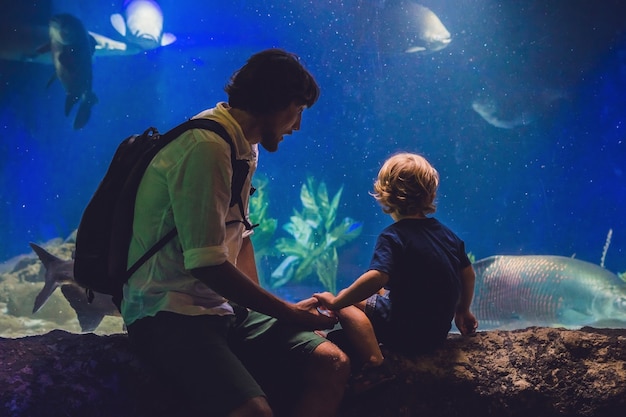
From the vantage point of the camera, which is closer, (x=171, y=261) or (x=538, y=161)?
(x=171, y=261)

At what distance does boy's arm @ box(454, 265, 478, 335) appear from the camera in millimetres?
1968

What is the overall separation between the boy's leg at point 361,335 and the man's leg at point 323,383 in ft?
0.45

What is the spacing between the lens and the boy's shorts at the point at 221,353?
4.24 feet

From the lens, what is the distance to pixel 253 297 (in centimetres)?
138

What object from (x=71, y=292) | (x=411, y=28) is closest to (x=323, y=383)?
(x=71, y=292)

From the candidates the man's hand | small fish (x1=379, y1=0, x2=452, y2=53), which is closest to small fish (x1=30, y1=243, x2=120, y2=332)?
the man's hand

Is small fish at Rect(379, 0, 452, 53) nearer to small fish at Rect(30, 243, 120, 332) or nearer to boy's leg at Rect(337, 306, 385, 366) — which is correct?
small fish at Rect(30, 243, 120, 332)

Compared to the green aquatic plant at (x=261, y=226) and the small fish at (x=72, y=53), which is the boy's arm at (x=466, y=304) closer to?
the green aquatic plant at (x=261, y=226)

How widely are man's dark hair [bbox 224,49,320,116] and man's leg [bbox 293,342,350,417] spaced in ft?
2.62

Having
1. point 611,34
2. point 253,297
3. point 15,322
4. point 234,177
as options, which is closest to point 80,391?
point 253,297

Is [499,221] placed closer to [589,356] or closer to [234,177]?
[589,356]

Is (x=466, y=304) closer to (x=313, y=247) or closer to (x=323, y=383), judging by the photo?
(x=323, y=383)

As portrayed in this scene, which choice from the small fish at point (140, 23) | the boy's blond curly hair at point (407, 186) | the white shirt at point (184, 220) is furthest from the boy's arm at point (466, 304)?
the small fish at point (140, 23)

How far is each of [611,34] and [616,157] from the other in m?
2.01
